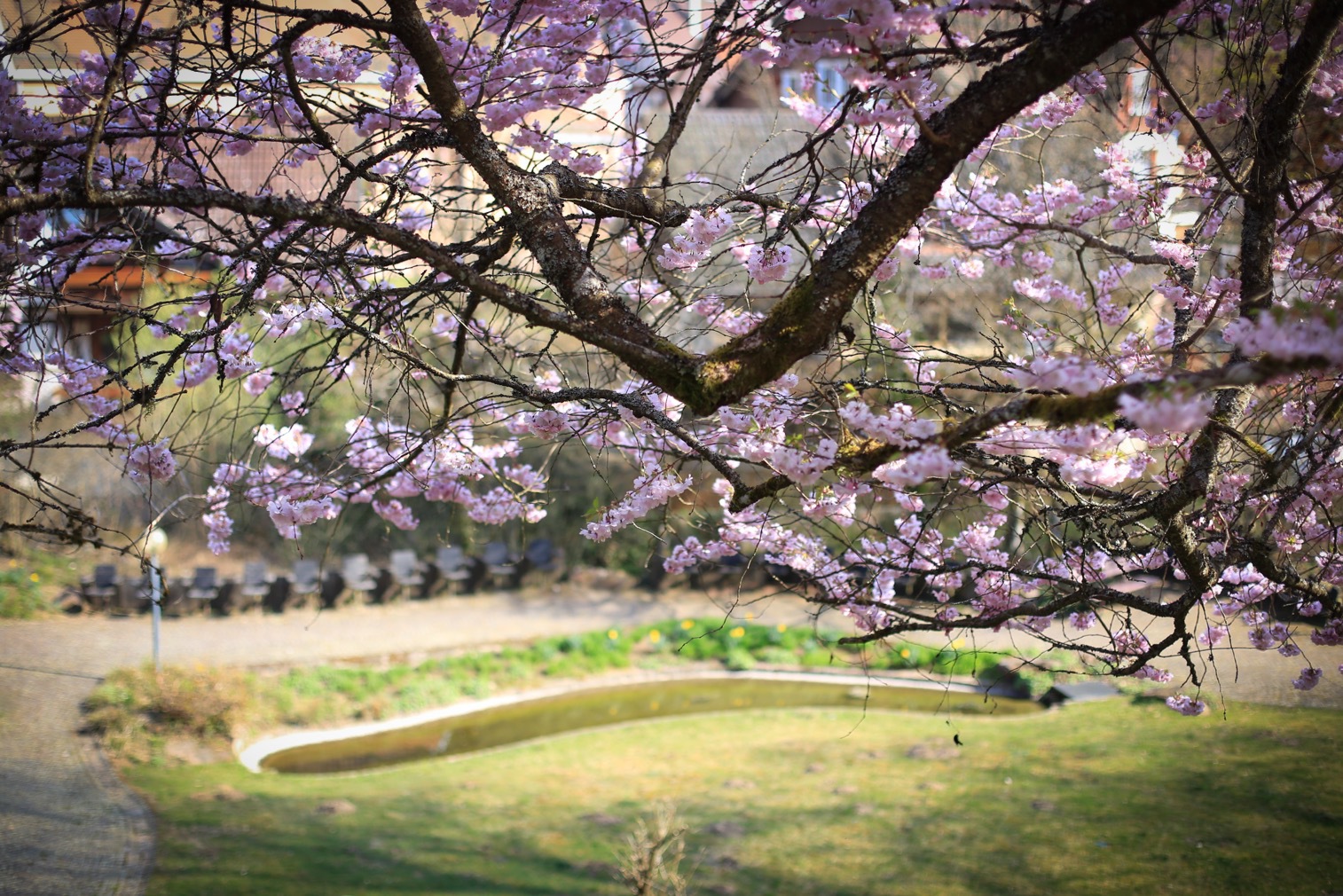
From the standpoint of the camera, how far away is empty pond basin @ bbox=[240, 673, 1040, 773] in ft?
23.2

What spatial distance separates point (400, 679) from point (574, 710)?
1514mm

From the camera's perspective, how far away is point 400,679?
810cm

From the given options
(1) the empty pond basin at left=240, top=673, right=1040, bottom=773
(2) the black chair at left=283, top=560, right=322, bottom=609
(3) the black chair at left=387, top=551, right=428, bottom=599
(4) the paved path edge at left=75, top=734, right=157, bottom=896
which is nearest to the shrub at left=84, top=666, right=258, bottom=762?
(4) the paved path edge at left=75, top=734, right=157, bottom=896

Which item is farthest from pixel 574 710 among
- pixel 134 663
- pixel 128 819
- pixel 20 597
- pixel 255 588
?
pixel 20 597

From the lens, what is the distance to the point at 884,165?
2.82m

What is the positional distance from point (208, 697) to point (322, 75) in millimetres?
5398

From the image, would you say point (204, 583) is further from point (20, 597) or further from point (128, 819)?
point (128, 819)

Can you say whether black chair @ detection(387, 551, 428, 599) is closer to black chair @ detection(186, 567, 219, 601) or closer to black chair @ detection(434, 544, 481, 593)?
black chair @ detection(434, 544, 481, 593)

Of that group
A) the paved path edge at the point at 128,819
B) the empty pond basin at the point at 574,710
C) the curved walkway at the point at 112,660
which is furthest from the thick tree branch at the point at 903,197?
the empty pond basin at the point at 574,710

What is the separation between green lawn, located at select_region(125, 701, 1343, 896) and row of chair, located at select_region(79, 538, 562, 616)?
3.11 meters

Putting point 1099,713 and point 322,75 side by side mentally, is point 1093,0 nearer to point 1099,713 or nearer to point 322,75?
point 322,75

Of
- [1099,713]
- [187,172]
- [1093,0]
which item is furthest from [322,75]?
[1099,713]

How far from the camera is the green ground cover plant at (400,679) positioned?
691cm

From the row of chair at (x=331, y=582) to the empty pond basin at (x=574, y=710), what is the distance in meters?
1.76
